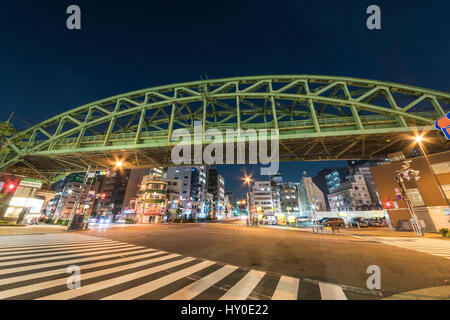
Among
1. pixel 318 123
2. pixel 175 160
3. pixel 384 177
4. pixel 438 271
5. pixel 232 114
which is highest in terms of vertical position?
pixel 232 114

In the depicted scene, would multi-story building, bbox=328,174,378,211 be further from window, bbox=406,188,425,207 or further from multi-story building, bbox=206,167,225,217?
multi-story building, bbox=206,167,225,217

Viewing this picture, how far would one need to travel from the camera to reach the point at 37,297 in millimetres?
3309

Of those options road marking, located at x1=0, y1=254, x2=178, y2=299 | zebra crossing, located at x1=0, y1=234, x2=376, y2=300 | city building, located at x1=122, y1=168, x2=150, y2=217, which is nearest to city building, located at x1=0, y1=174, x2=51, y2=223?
zebra crossing, located at x1=0, y1=234, x2=376, y2=300

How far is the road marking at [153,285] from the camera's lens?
3.46 meters

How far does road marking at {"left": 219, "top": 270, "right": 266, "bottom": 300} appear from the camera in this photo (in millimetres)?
3597

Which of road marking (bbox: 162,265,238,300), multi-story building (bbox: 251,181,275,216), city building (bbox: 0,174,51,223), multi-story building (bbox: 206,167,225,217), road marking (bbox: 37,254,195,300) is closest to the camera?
road marking (bbox: 37,254,195,300)

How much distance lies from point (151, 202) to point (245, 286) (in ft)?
189

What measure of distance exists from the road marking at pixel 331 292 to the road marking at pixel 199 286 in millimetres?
2659

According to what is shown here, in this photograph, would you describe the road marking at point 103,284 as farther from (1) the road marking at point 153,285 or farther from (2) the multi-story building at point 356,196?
(2) the multi-story building at point 356,196

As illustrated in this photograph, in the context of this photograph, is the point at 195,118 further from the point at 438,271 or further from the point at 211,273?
the point at 438,271

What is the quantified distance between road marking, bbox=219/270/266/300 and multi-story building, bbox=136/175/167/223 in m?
56.5

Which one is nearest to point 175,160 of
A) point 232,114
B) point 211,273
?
point 232,114

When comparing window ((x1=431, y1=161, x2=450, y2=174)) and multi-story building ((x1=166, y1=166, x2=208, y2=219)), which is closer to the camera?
window ((x1=431, y1=161, x2=450, y2=174))
